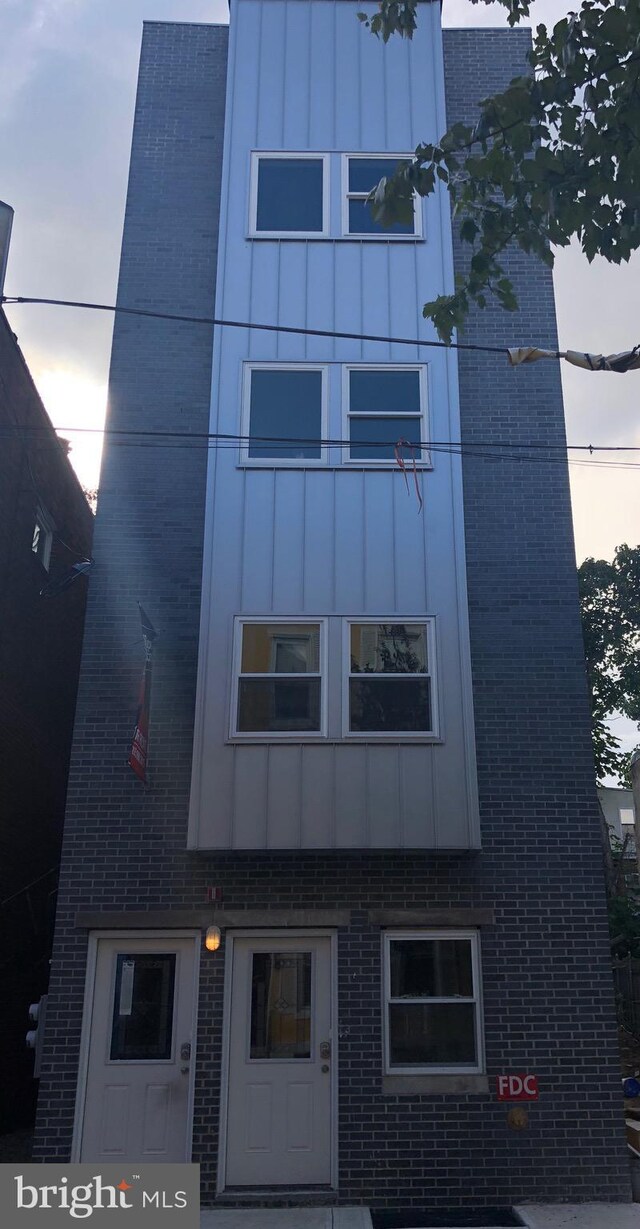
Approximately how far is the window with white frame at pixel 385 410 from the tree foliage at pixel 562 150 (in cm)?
315

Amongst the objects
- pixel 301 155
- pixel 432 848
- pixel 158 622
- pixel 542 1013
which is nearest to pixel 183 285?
pixel 301 155

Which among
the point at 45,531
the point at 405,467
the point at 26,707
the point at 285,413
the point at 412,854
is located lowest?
the point at 412,854

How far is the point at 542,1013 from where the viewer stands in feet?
28.7

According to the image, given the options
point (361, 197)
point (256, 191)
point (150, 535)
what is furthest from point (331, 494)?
point (256, 191)

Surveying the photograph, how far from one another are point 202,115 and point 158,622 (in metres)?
6.63

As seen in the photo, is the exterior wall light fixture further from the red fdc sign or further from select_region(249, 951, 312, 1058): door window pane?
the red fdc sign

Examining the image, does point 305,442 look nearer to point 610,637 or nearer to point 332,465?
point 332,465

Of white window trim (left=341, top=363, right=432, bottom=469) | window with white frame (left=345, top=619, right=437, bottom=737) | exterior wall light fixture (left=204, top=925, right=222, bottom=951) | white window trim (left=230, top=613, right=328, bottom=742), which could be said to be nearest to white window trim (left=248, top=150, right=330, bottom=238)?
white window trim (left=341, top=363, right=432, bottom=469)

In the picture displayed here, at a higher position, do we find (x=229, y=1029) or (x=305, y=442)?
(x=305, y=442)

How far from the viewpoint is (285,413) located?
34.3 ft

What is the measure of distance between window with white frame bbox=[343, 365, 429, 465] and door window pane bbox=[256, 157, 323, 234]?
2076mm

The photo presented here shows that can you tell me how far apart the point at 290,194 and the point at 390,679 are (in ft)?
19.6

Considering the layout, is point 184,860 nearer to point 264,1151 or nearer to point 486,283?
point 264,1151

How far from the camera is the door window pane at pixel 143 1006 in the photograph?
8.67 meters
